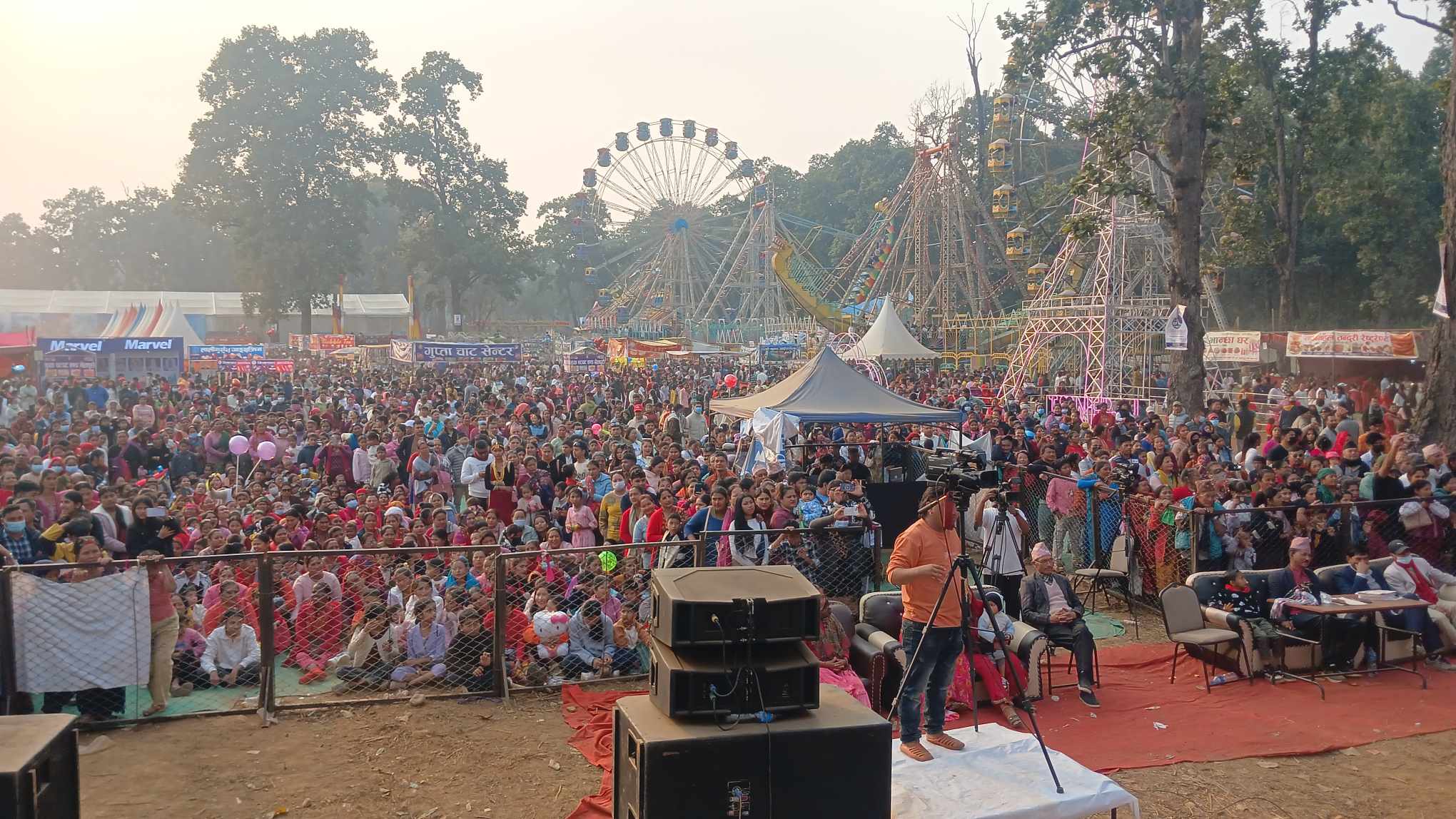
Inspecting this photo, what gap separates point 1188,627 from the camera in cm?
730

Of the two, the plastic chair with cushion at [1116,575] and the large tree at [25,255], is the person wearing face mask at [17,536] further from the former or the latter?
the large tree at [25,255]

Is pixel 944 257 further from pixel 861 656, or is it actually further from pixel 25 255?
pixel 25 255

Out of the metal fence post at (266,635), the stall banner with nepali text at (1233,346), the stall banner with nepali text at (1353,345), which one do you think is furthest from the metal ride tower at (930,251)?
the metal fence post at (266,635)

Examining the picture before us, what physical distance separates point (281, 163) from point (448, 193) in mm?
11397

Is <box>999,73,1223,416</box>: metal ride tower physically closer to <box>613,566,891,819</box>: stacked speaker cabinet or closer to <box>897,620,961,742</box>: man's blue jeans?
<box>897,620,961,742</box>: man's blue jeans

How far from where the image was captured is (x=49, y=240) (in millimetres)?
75375

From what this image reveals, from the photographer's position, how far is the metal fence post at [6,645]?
5777 millimetres

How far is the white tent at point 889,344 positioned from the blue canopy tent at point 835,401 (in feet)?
33.9

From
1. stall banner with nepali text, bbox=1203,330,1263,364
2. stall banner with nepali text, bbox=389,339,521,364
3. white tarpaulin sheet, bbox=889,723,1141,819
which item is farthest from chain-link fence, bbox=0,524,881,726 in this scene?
stall banner with nepali text, bbox=1203,330,1263,364

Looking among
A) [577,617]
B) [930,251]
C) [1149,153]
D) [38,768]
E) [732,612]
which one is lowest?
[577,617]

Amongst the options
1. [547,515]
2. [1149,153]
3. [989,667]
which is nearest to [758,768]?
[989,667]

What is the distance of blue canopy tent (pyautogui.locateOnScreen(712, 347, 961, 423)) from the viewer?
42.3ft

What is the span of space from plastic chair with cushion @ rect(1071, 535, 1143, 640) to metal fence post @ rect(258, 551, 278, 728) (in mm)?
7023

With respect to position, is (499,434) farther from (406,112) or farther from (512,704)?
(406,112)
